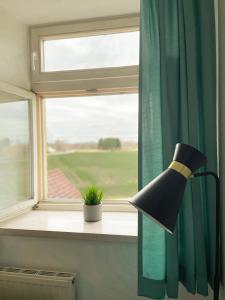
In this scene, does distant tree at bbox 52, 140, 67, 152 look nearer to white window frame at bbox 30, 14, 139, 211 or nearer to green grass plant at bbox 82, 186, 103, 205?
white window frame at bbox 30, 14, 139, 211

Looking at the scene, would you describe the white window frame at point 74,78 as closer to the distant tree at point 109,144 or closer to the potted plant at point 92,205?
the potted plant at point 92,205

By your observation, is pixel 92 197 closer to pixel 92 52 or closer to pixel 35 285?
pixel 35 285

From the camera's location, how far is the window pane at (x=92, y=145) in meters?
1.90

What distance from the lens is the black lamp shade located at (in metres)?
0.81

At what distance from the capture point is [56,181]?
2.03 m

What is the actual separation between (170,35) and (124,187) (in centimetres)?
103

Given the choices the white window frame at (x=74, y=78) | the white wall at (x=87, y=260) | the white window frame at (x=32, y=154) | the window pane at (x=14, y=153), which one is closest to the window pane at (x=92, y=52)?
the white window frame at (x=74, y=78)

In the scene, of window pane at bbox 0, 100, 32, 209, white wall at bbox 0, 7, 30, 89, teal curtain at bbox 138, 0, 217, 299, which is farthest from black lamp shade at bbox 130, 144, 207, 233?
white wall at bbox 0, 7, 30, 89

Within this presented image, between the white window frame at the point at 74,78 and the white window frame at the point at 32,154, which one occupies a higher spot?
the white window frame at the point at 74,78

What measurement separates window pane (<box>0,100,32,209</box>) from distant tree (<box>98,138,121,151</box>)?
485 millimetres

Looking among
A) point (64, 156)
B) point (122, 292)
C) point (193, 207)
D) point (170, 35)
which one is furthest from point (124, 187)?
point (170, 35)

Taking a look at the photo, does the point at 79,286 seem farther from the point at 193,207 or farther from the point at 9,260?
the point at 193,207

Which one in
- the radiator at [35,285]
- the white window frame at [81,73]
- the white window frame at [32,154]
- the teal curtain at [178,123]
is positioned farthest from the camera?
the white window frame at [81,73]

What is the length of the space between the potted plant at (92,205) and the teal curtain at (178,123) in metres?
0.46
